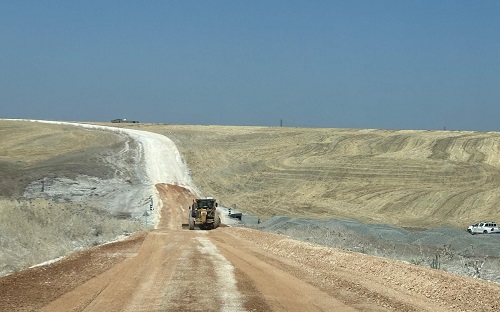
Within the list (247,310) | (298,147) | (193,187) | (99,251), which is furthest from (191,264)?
(298,147)

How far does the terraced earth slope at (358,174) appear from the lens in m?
60.2

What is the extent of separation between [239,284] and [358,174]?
60.1 meters

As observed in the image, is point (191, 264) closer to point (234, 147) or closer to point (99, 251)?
point (99, 251)

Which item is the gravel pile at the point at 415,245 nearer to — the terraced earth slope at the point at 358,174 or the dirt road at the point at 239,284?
the dirt road at the point at 239,284

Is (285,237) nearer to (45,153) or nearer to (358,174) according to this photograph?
(358,174)

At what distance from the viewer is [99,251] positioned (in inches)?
991

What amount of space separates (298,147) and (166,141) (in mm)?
20805

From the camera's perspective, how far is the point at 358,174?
74.5m

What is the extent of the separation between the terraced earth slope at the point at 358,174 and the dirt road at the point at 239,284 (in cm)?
3546

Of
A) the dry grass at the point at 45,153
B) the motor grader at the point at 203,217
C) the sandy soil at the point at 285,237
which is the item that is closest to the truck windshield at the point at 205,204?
the motor grader at the point at 203,217

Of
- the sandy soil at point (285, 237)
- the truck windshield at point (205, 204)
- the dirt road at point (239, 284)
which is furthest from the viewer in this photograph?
the truck windshield at point (205, 204)

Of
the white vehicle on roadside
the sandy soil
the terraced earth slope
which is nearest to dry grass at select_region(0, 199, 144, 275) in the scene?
the sandy soil

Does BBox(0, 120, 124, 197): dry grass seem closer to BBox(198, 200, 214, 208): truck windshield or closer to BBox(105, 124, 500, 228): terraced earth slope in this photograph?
BBox(105, 124, 500, 228): terraced earth slope

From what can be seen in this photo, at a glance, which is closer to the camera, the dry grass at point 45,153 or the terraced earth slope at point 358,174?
the terraced earth slope at point 358,174
